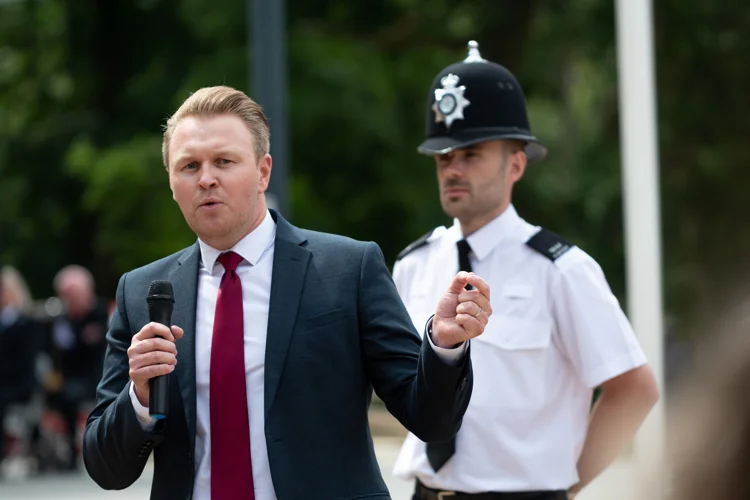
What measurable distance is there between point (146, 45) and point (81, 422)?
17.4ft

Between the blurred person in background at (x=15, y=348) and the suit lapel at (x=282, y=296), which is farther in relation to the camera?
the blurred person in background at (x=15, y=348)

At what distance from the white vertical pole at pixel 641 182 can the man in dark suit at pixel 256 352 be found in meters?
5.86

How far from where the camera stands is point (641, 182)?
9.41 meters

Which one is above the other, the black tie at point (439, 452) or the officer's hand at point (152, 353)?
the officer's hand at point (152, 353)

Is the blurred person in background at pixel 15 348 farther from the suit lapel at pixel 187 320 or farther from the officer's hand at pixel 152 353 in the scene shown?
the officer's hand at pixel 152 353

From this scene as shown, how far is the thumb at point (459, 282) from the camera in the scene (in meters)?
2.84

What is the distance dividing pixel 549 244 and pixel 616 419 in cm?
56

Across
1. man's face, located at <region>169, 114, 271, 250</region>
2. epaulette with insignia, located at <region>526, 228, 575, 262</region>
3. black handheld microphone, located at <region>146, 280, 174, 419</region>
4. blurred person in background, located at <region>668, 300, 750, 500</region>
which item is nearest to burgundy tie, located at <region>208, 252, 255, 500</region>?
black handheld microphone, located at <region>146, 280, 174, 419</region>

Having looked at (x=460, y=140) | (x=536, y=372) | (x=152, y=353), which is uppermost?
(x=460, y=140)

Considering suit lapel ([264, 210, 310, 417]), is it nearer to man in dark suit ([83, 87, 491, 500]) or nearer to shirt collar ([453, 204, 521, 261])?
man in dark suit ([83, 87, 491, 500])

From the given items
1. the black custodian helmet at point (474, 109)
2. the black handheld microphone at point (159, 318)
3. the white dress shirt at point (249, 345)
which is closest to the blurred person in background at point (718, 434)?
the white dress shirt at point (249, 345)

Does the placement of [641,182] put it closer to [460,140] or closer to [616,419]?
[460,140]

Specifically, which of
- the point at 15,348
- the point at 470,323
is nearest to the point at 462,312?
the point at 470,323

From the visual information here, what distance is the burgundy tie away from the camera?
2.95 metres
